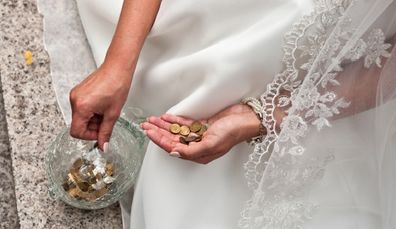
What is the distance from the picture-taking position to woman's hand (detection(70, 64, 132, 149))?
854mm

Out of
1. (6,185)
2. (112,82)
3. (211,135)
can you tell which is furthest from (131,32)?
(6,185)

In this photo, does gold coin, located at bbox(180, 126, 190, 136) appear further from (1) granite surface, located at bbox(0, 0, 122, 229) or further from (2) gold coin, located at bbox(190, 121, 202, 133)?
(1) granite surface, located at bbox(0, 0, 122, 229)

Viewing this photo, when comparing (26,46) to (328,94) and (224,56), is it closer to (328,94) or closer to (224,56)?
(224,56)

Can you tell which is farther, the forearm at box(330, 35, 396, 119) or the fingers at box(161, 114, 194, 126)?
the fingers at box(161, 114, 194, 126)

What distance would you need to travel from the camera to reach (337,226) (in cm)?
90

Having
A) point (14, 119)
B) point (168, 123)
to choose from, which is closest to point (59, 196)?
point (14, 119)

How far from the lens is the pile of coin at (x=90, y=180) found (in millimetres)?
1039

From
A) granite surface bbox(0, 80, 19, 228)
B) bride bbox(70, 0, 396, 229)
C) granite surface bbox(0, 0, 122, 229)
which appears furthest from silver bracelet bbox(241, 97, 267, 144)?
granite surface bbox(0, 80, 19, 228)

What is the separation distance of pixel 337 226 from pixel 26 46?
672 millimetres

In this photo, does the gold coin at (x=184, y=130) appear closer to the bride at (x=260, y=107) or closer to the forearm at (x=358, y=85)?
the bride at (x=260, y=107)

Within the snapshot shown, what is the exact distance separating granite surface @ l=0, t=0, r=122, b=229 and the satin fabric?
0.41 ft

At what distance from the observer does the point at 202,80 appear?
0.93 m

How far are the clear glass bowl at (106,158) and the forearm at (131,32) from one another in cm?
19

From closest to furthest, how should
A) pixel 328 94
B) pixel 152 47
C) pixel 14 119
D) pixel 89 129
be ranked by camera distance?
pixel 328 94 → pixel 89 129 → pixel 152 47 → pixel 14 119
